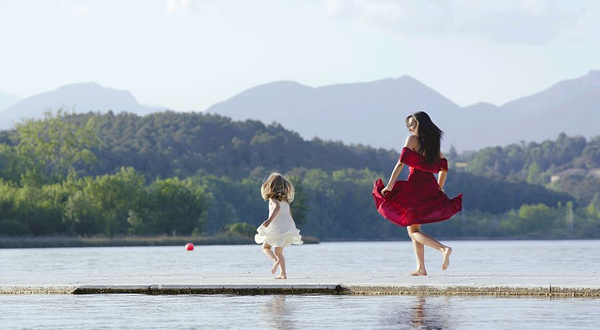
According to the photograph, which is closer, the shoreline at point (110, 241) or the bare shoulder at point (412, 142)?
the bare shoulder at point (412, 142)

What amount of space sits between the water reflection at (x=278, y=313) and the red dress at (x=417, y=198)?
2.74 metres

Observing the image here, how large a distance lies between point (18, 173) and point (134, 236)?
15367 mm

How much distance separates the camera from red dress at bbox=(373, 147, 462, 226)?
17.0 meters

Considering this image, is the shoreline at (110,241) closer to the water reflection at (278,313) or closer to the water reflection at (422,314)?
the water reflection at (278,313)

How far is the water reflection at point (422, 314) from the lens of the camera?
11375mm

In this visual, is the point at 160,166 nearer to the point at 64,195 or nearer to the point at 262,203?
the point at 262,203

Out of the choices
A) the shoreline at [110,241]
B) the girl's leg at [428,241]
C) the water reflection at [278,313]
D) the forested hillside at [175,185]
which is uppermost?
the forested hillside at [175,185]

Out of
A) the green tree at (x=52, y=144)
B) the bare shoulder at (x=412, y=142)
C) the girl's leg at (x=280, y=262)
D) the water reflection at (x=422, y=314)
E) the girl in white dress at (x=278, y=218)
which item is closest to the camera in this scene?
the water reflection at (x=422, y=314)

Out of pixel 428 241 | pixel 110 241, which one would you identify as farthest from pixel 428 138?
pixel 110 241

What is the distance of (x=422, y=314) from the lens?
41.0ft

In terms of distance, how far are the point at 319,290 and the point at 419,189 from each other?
2375 mm

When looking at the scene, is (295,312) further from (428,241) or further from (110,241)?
(110,241)

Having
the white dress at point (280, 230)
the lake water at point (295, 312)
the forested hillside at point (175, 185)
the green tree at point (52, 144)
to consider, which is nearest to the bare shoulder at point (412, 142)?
the white dress at point (280, 230)

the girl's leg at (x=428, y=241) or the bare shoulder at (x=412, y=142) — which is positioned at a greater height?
the bare shoulder at (x=412, y=142)
